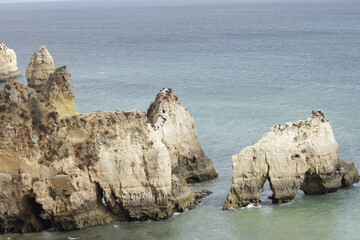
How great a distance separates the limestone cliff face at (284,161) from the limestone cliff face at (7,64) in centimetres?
5300

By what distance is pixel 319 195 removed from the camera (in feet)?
132

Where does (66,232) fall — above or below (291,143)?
below

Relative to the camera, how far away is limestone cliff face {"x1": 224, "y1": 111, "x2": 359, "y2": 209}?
37.8m

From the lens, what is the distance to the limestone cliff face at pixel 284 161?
37812mm

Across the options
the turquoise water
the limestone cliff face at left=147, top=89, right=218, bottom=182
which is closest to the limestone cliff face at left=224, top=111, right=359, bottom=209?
the turquoise water

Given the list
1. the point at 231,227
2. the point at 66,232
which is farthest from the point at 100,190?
the point at 231,227

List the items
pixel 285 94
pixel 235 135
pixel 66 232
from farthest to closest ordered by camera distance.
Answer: pixel 285 94, pixel 235 135, pixel 66 232

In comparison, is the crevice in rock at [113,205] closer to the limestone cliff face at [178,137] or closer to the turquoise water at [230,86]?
the turquoise water at [230,86]

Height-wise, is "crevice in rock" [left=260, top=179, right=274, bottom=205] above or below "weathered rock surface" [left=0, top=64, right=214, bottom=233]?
below

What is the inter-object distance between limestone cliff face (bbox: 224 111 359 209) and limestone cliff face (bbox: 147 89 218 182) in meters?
6.18

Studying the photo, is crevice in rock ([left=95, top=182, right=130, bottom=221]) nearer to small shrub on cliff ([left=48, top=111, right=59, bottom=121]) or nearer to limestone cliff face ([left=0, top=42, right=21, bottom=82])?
small shrub on cliff ([left=48, top=111, right=59, bottom=121])

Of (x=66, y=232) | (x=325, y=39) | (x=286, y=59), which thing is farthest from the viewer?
(x=325, y=39)

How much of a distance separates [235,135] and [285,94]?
790 inches

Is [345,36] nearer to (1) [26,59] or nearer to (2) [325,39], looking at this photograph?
(2) [325,39]
